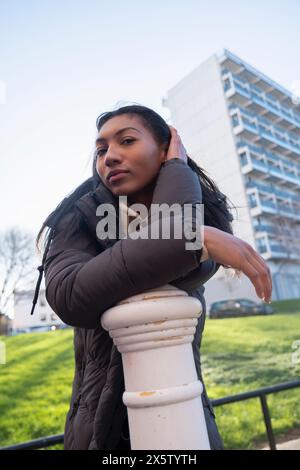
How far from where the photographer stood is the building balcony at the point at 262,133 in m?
25.6

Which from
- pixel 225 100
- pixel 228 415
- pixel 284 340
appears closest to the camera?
pixel 228 415

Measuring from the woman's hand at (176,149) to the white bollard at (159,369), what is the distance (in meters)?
0.29

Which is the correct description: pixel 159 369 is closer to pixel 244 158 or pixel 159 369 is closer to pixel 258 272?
pixel 258 272

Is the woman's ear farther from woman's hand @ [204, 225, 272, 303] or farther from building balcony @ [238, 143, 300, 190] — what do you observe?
building balcony @ [238, 143, 300, 190]

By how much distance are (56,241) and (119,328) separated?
0.71 ft

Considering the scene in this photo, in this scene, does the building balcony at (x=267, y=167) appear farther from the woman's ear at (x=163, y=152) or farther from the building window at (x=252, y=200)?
the woman's ear at (x=163, y=152)

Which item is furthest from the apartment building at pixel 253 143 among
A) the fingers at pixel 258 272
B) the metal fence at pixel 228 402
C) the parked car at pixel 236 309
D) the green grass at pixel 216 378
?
the fingers at pixel 258 272

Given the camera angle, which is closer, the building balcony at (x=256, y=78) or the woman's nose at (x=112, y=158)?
the woman's nose at (x=112, y=158)

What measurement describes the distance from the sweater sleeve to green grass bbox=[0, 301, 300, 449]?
285 cm

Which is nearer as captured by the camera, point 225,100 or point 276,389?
point 276,389

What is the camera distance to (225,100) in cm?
2623
